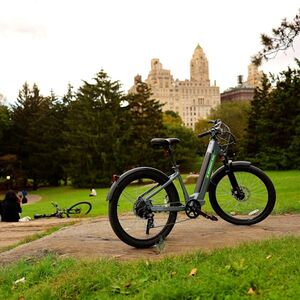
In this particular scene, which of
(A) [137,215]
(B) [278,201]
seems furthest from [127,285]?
(B) [278,201]

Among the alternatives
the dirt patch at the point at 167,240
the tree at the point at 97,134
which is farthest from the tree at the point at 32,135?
the dirt patch at the point at 167,240

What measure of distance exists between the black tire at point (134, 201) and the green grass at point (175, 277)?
68 centimetres

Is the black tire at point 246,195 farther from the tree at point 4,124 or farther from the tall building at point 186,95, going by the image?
the tall building at point 186,95

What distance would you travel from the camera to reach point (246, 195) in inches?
207

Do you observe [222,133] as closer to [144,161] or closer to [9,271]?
[9,271]

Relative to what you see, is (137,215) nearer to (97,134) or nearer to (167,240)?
(167,240)

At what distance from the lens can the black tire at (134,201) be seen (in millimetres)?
4457

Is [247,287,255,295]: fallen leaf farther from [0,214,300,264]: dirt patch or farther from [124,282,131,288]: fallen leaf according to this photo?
[0,214,300,264]: dirt patch

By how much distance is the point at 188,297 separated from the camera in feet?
9.46

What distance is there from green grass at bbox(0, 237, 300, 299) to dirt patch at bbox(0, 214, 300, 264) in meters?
0.42

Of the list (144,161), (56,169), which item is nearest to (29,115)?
(56,169)

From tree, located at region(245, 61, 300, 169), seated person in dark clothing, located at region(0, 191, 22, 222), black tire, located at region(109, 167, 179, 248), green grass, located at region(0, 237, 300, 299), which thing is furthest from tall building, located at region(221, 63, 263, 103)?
green grass, located at region(0, 237, 300, 299)

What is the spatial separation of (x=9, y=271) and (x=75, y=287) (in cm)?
94

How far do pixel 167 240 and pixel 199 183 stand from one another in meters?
0.70
